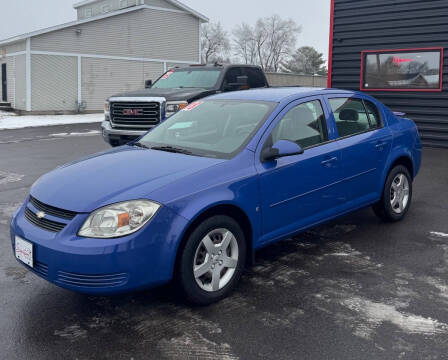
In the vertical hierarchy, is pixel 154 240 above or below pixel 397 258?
above

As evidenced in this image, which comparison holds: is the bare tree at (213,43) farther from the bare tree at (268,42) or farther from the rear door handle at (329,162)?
the rear door handle at (329,162)

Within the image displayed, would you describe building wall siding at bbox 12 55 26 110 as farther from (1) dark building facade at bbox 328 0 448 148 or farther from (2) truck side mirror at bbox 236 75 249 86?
(2) truck side mirror at bbox 236 75 249 86

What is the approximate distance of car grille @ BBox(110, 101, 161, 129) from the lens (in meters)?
9.91

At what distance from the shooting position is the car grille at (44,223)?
345cm

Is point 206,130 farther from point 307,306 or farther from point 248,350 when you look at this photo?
point 248,350

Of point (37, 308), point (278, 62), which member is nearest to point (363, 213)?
point (37, 308)

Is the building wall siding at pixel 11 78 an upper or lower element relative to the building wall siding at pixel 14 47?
lower

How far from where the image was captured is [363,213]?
253 inches

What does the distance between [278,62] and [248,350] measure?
86963mm

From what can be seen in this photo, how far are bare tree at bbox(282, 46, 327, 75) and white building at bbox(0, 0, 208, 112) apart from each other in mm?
55032

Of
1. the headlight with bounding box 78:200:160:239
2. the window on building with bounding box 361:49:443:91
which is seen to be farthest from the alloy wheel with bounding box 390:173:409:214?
the window on building with bounding box 361:49:443:91

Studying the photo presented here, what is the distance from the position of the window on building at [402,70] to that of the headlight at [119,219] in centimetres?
1053

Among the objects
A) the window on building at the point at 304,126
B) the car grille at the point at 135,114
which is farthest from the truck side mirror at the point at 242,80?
the window on building at the point at 304,126

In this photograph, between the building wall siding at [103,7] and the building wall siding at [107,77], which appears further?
the building wall siding at [103,7]
